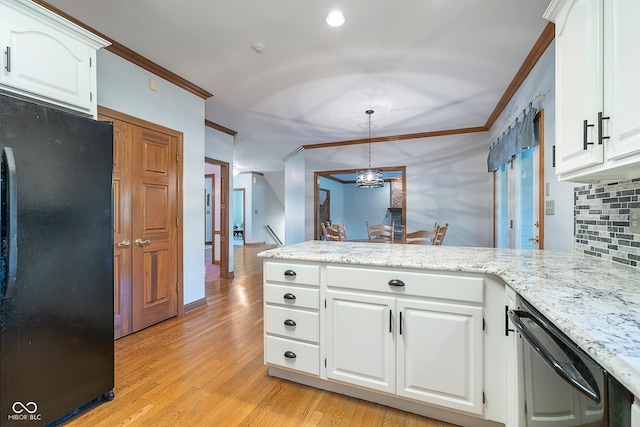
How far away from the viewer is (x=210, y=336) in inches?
102

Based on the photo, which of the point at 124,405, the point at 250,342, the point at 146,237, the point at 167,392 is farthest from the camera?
the point at 146,237

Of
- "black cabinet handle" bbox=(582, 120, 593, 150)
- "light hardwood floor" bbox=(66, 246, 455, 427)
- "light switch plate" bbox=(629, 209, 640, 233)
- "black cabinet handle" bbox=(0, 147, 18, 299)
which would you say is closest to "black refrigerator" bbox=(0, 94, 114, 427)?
"black cabinet handle" bbox=(0, 147, 18, 299)

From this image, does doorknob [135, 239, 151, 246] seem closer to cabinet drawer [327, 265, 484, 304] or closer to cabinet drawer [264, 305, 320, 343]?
cabinet drawer [264, 305, 320, 343]

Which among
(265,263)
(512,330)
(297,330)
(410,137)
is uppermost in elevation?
(410,137)

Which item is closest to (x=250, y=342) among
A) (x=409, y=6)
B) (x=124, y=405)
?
(x=124, y=405)

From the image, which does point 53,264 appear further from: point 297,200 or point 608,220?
point 297,200

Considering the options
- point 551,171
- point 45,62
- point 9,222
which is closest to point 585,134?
point 551,171

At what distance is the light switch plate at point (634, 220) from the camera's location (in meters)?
1.29

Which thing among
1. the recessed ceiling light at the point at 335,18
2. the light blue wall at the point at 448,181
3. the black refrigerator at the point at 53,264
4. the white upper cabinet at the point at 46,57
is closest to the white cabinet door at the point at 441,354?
the black refrigerator at the point at 53,264

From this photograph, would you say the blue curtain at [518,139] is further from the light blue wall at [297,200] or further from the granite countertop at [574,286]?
the light blue wall at [297,200]

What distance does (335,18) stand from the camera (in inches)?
78.5

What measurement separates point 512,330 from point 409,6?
2.05 meters

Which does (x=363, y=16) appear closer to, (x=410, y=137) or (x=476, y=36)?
(x=476, y=36)

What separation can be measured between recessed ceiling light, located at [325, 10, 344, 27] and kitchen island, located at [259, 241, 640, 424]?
1.65m
